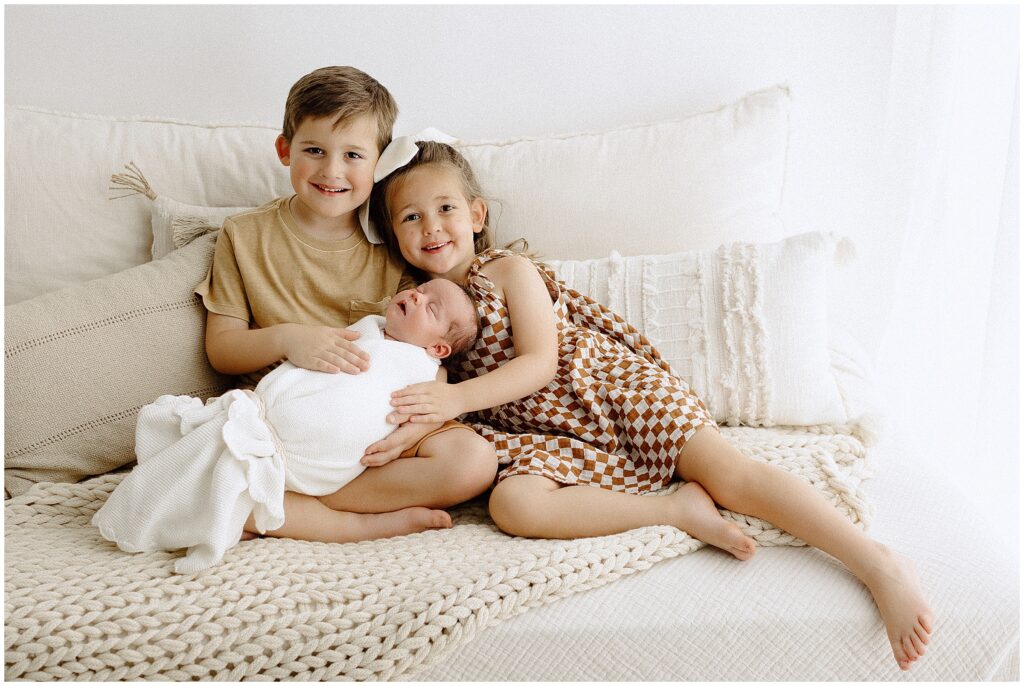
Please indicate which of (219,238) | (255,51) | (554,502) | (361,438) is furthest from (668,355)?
(255,51)

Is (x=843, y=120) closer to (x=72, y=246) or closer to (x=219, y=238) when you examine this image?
(x=219, y=238)

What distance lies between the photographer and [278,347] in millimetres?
1278

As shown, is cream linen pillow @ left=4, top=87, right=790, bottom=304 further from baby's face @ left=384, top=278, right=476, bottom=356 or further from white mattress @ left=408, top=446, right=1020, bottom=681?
white mattress @ left=408, top=446, right=1020, bottom=681

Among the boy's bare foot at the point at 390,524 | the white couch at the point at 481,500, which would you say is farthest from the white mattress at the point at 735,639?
the boy's bare foot at the point at 390,524

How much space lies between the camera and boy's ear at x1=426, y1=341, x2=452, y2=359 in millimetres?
1283

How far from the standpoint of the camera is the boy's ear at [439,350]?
1283mm

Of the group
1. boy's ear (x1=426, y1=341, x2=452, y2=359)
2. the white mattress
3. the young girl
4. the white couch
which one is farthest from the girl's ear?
the white mattress

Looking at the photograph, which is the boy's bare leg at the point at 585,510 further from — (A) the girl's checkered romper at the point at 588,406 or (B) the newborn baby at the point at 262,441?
(B) the newborn baby at the point at 262,441

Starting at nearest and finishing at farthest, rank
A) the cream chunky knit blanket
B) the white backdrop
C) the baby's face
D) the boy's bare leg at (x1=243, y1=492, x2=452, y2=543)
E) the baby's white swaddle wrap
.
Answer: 1. the cream chunky knit blanket
2. the baby's white swaddle wrap
3. the boy's bare leg at (x1=243, y1=492, x2=452, y2=543)
4. the baby's face
5. the white backdrop

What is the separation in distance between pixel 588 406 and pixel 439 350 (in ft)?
0.83

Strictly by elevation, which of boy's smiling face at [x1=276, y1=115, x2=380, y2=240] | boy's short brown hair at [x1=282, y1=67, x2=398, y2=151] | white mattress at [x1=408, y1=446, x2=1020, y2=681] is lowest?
white mattress at [x1=408, y1=446, x2=1020, y2=681]

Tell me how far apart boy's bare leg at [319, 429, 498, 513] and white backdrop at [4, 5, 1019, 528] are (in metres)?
0.88

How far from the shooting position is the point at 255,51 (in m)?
1.72

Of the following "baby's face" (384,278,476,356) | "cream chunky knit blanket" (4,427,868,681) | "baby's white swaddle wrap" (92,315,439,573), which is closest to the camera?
"cream chunky knit blanket" (4,427,868,681)
